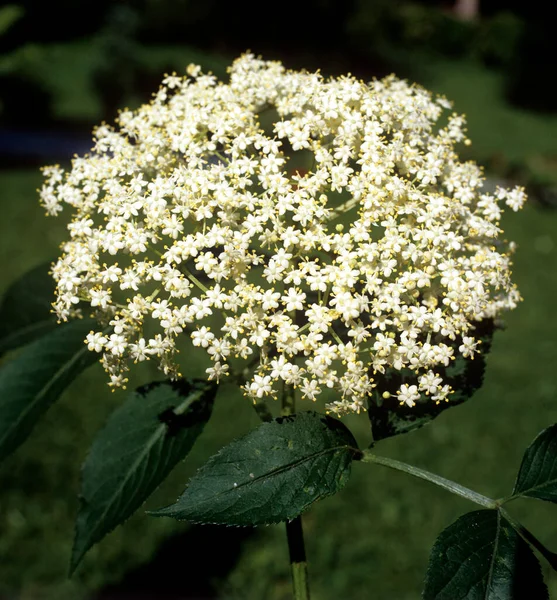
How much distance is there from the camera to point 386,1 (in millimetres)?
19953

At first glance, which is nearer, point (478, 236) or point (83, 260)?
point (83, 260)

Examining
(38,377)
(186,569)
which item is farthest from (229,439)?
(38,377)

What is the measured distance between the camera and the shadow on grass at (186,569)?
3.57 metres

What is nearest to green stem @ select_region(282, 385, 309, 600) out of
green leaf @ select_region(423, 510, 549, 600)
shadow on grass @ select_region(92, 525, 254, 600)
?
green leaf @ select_region(423, 510, 549, 600)

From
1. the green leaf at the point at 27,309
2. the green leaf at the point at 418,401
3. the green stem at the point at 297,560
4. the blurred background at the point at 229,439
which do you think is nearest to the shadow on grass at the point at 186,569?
the blurred background at the point at 229,439

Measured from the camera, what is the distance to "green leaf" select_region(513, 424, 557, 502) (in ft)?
4.12

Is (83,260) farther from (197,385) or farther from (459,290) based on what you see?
(459,290)

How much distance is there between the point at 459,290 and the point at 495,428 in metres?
3.72

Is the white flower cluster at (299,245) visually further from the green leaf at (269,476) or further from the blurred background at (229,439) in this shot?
the blurred background at (229,439)

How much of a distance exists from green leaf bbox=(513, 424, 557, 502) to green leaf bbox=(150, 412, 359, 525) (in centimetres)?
32

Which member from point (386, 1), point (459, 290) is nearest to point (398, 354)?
point (459, 290)

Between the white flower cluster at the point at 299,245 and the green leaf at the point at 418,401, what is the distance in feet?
0.08

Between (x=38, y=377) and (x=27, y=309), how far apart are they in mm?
250

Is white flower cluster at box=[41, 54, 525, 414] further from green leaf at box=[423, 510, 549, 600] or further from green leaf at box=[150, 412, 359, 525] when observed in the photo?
green leaf at box=[423, 510, 549, 600]
